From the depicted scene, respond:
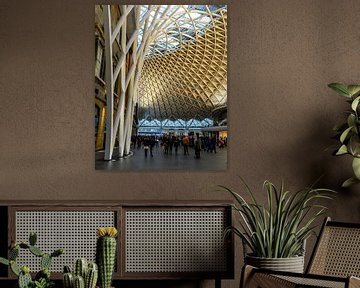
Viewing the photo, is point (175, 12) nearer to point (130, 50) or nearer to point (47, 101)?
point (130, 50)

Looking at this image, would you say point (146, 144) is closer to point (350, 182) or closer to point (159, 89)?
point (159, 89)

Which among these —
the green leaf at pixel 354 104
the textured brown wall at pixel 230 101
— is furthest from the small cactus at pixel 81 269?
the green leaf at pixel 354 104

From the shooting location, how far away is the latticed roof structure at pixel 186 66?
6020 mm

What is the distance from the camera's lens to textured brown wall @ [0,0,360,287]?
6.00 metres

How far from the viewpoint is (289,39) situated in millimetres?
6023

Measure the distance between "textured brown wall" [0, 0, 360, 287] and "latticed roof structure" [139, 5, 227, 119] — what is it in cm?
14

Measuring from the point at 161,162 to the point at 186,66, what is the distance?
2.76ft

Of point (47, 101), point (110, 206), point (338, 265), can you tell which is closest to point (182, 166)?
point (110, 206)

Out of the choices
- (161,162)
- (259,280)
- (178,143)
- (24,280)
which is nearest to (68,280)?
(24,280)

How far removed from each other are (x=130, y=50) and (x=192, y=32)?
552 mm

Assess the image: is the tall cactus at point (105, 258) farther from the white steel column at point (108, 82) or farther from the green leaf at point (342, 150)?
the green leaf at point (342, 150)

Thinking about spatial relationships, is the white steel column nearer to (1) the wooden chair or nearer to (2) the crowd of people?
(2) the crowd of people

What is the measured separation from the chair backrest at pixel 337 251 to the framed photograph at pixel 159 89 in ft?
4.90

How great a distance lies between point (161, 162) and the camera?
6.03 m
